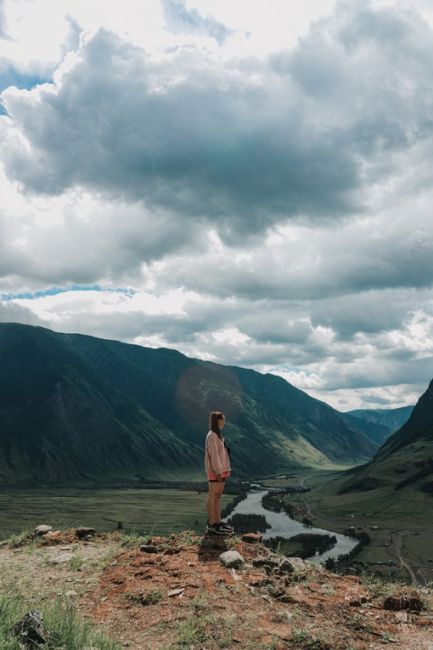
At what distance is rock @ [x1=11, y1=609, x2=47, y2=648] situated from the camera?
884cm

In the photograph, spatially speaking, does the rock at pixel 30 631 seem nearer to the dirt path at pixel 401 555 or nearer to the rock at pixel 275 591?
the rock at pixel 275 591

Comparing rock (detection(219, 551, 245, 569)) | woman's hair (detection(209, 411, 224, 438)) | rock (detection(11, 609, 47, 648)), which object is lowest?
rock (detection(219, 551, 245, 569))

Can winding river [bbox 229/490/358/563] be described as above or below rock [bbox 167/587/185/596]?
below

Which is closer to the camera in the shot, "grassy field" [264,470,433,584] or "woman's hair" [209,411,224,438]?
"woman's hair" [209,411,224,438]

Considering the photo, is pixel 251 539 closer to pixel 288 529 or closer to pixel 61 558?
pixel 61 558

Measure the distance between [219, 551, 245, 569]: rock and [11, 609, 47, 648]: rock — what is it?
598cm

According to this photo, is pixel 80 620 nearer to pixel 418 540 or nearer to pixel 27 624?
pixel 27 624

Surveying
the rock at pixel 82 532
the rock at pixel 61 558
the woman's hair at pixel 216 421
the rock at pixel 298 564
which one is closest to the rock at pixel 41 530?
the rock at pixel 82 532

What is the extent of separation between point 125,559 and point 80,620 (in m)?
4.34

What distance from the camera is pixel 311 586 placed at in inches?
527

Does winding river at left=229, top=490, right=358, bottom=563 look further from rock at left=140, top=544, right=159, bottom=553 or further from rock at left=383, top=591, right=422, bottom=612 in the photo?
rock at left=383, top=591, right=422, bottom=612

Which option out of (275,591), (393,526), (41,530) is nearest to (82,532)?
(41,530)

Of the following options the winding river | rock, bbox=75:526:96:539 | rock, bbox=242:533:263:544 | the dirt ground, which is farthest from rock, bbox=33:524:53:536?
the winding river

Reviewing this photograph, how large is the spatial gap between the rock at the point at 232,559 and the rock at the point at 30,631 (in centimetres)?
598
